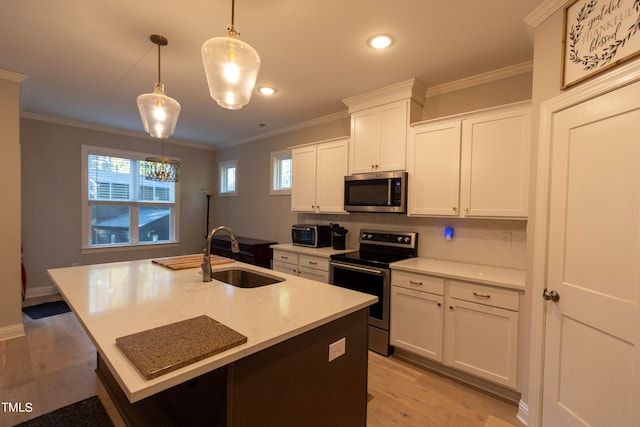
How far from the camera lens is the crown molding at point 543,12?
68.1 inches

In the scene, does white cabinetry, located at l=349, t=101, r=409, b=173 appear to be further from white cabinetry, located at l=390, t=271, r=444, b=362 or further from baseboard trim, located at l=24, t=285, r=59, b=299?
baseboard trim, located at l=24, t=285, r=59, b=299

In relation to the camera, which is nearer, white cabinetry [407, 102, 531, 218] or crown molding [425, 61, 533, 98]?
white cabinetry [407, 102, 531, 218]

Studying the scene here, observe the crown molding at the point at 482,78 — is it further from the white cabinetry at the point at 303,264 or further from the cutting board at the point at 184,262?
the cutting board at the point at 184,262

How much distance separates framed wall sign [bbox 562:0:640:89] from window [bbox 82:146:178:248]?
16.7ft

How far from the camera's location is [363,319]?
1653 millimetres

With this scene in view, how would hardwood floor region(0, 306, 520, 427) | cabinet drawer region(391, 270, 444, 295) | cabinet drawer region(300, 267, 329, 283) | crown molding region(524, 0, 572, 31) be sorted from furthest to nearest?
1. cabinet drawer region(300, 267, 329, 283)
2. cabinet drawer region(391, 270, 444, 295)
3. hardwood floor region(0, 306, 520, 427)
4. crown molding region(524, 0, 572, 31)

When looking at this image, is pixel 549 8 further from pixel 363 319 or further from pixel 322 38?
pixel 363 319

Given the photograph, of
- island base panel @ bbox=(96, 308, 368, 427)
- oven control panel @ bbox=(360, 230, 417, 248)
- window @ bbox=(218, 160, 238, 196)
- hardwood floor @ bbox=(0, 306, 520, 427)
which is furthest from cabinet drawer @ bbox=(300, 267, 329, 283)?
window @ bbox=(218, 160, 238, 196)

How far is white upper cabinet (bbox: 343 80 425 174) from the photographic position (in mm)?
2936

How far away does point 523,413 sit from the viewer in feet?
6.54

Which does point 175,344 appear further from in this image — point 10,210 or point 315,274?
point 10,210

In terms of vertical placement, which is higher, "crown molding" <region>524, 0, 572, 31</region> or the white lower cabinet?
"crown molding" <region>524, 0, 572, 31</region>

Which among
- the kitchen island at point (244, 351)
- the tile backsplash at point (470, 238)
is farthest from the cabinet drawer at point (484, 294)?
the kitchen island at point (244, 351)

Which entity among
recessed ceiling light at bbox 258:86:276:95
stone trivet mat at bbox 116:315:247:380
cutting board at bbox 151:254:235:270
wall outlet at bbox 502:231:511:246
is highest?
recessed ceiling light at bbox 258:86:276:95
